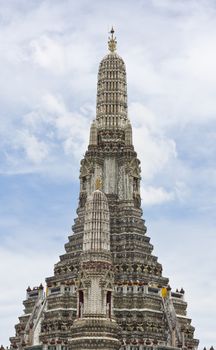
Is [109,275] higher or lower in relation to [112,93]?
lower

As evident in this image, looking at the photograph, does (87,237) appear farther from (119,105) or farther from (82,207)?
(119,105)

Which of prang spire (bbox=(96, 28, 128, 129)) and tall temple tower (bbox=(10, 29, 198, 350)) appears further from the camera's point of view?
prang spire (bbox=(96, 28, 128, 129))

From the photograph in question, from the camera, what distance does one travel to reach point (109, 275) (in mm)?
68188

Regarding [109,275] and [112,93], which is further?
[112,93]

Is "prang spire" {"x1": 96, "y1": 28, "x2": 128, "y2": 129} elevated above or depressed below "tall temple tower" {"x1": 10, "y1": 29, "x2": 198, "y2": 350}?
above

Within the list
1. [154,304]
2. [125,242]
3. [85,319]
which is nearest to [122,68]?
[125,242]

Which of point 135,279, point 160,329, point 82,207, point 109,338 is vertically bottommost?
point 109,338

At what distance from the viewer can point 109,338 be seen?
2576 inches

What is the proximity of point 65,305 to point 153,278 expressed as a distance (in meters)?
9.63

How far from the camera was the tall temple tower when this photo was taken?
67.3 metres

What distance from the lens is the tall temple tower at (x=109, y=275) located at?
67.3 metres

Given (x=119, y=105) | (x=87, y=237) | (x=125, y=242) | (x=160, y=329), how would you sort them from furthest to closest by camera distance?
1. (x=119, y=105)
2. (x=125, y=242)
3. (x=160, y=329)
4. (x=87, y=237)

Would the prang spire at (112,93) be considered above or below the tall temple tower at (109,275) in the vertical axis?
above

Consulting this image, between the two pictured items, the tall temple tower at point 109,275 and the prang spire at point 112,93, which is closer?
the tall temple tower at point 109,275
